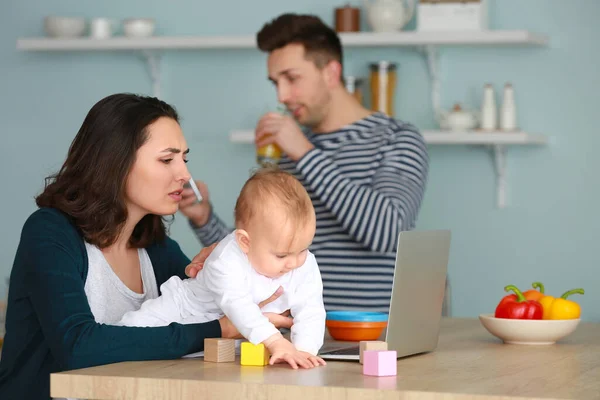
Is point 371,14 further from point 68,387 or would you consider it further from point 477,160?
point 68,387

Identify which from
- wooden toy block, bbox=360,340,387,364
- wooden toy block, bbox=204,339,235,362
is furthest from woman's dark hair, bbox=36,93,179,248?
wooden toy block, bbox=360,340,387,364

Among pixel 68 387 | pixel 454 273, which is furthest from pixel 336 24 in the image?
pixel 68 387

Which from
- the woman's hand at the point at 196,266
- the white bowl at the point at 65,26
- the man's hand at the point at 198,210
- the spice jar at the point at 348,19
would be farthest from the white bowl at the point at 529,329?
the white bowl at the point at 65,26

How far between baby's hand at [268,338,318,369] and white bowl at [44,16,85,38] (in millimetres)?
2741

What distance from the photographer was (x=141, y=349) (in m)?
1.72

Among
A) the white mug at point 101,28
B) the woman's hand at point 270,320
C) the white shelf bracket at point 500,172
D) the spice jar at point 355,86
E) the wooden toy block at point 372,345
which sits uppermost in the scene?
the white mug at point 101,28

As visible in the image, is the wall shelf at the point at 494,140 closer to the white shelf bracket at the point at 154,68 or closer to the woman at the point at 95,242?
the white shelf bracket at the point at 154,68

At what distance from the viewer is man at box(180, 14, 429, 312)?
106 inches

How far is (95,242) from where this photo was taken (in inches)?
79.0

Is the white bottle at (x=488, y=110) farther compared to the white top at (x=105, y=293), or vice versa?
the white bottle at (x=488, y=110)

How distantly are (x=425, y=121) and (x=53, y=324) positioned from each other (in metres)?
2.33

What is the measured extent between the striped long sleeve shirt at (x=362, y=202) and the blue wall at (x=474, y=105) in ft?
3.10

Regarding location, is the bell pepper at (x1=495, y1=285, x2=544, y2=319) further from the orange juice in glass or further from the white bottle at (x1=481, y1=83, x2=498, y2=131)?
the white bottle at (x1=481, y1=83, x2=498, y2=131)

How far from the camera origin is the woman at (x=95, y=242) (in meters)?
1.79
